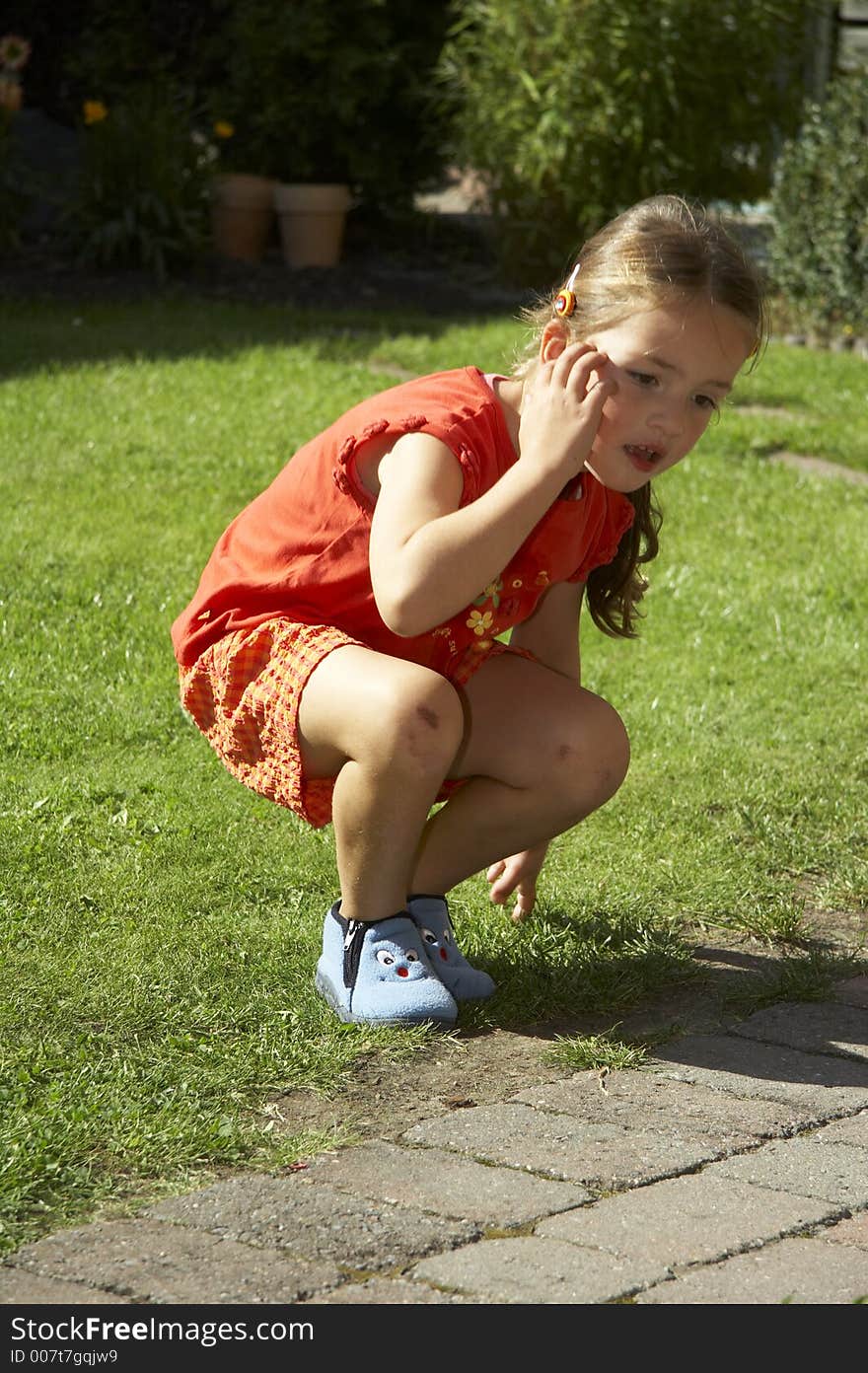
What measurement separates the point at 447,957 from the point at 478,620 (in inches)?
21.5

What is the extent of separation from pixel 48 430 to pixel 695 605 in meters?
2.64

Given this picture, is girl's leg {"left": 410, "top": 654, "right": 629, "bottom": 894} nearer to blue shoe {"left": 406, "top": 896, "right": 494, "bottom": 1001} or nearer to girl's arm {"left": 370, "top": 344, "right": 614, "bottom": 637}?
blue shoe {"left": 406, "top": 896, "right": 494, "bottom": 1001}

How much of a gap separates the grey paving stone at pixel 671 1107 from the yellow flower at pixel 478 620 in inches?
29.6

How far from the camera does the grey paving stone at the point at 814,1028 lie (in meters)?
2.74

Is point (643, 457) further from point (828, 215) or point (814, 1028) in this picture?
point (828, 215)

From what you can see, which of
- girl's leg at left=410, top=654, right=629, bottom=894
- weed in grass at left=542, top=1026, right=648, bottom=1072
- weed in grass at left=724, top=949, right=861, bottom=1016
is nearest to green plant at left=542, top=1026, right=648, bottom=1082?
weed in grass at left=542, top=1026, right=648, bottom=1072

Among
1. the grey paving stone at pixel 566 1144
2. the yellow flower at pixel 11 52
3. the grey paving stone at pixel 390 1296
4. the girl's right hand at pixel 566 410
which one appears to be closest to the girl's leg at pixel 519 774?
the girl's right hand at pixel 566 410

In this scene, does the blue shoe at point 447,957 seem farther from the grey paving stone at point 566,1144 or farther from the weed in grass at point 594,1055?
the grey paving stone at point 566,1144

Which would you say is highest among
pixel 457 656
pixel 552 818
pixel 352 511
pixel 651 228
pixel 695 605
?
pixel 651 228

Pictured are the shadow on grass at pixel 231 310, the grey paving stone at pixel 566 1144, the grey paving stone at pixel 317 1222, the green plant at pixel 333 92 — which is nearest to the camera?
the grey paving stone at pixel 317 1222

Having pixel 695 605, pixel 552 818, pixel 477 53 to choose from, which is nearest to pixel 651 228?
pixel 552 818

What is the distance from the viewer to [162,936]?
9.87ft

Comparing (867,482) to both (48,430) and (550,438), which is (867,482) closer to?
(48,430)

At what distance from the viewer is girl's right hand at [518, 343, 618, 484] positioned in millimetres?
2607
